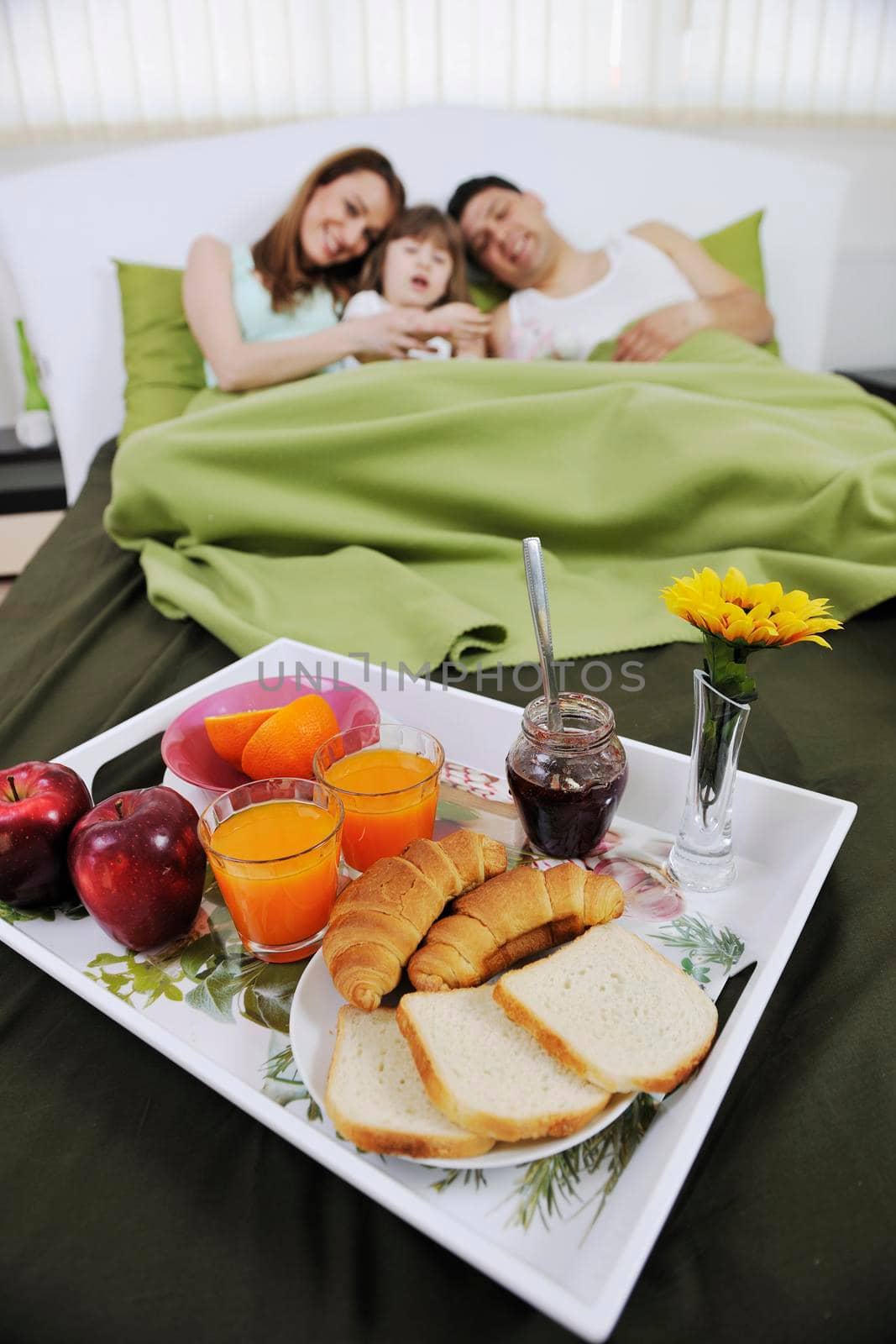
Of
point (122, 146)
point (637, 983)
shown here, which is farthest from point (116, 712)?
point (122, 146)

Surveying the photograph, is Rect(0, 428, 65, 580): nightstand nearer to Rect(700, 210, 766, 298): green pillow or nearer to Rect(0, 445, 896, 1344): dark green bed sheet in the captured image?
Rect(700, 210, 766, 298): green pillow

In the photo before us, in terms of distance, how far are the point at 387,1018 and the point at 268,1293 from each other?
175mm

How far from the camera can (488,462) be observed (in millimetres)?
1559

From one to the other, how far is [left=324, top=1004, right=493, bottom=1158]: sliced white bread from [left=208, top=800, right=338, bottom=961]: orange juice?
10 centimetres

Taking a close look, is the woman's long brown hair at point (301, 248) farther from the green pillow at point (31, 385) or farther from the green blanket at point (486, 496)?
the green pillow at point (31, 385)

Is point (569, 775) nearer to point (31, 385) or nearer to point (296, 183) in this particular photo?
point (296, 183)

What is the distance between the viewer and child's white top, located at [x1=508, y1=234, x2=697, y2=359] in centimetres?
203

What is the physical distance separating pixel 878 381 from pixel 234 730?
262 centimetres

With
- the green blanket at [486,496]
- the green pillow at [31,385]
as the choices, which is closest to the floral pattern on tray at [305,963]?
the green blanket at [486,496]

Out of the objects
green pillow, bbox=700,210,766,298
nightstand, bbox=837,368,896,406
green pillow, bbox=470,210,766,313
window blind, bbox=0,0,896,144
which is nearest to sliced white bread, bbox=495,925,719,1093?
green pillow, bbox=470,210,766,313

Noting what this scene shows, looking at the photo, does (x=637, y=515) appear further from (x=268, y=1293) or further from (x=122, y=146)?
(x=122, y=146)

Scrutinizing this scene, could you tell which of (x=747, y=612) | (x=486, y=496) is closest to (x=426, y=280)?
(x=486, y=496)

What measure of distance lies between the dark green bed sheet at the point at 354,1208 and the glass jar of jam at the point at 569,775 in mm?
202

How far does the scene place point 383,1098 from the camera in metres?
0.57
